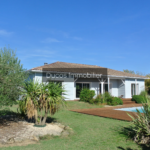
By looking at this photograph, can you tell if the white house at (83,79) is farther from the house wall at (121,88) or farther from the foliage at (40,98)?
the foliage at (40,98)

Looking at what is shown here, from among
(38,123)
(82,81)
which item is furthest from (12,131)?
(82,81)

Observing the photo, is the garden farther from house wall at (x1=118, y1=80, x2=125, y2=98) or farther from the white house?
house wall at (x1=118, y1=80, x2=125, y2=98)

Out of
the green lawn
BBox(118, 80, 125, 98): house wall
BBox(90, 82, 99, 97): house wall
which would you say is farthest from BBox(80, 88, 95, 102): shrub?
the green lawn

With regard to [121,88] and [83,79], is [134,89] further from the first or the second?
[83,79]

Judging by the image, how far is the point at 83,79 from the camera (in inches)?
821

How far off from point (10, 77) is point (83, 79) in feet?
50.3

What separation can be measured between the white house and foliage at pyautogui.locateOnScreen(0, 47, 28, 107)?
8.87m

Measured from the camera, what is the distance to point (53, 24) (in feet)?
51.6

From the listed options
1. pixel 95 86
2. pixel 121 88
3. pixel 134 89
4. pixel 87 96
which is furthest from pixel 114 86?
pixel 87 96

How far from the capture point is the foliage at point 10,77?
575 centimetres

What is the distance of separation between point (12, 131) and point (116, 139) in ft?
13.2

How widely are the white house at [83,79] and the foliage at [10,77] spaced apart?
887cm

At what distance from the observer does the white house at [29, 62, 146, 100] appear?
1773 centimetres

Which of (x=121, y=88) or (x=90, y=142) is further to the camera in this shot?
(x=121, y=88)
